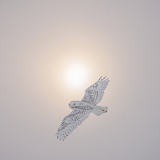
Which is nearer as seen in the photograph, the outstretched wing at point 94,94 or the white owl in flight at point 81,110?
the white owl in flight at point 81,110

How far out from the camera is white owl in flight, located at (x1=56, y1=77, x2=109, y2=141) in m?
26.0

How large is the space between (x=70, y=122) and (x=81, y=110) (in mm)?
1592

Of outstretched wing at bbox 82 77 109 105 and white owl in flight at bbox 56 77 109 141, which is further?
outstretched wing at bbox 82 77 109 105

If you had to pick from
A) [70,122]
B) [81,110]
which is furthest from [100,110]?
[70,122]

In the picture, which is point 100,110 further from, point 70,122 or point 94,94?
point 70,122

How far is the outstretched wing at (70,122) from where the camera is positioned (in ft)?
84.3

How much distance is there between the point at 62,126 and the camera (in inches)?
1022

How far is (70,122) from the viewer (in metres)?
26.2

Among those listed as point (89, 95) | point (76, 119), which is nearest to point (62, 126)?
point (76, 119)

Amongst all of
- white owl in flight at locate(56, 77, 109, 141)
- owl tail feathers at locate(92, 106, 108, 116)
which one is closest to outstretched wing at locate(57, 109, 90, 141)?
white owl in flight at locate(56, 77, 109, 141)

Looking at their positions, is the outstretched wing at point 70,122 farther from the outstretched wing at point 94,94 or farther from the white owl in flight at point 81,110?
the outstretched wing at point 94,94

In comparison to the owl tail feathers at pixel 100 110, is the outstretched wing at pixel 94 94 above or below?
above

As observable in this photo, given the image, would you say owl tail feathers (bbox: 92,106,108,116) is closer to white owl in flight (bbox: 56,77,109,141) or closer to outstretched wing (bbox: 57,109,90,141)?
white owl in flight (bbox: 56,77,109,141)

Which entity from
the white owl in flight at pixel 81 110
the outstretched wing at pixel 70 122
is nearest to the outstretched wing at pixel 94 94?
the white owl in flight at pixel 81 110
